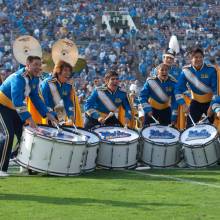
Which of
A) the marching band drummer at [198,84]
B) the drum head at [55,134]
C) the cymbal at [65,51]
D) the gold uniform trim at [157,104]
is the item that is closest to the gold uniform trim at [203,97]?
the marching band drummer at [198,84]

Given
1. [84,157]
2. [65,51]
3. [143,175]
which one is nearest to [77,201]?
[84,157]

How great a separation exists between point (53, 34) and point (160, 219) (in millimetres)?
26515

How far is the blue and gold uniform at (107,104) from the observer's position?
11727 millimetres

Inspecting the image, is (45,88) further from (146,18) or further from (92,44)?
(146,18)

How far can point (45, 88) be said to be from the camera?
1115cm

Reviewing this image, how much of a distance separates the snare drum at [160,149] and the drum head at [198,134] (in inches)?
5.4

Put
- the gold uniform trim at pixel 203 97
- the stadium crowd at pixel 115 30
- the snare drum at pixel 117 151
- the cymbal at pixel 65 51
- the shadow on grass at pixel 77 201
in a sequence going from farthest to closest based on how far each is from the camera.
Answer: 1. the stadium crowd at pixel 115 30
2. the cymbal at pixel 65 51
3. the gold uniform trim at pixel 203 97
4. the snare drum at pixel 117 151
5. the shadow on grass at pixel 77 201

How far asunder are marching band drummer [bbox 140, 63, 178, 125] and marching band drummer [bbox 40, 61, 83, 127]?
113 centimetres

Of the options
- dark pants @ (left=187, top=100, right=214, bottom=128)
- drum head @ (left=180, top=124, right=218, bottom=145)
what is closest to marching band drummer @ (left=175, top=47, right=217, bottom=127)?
dark pants @ (left=187, top=100, right=214, bottom=128)

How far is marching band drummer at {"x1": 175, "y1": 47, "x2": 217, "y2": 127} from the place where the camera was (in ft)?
A: 38.2

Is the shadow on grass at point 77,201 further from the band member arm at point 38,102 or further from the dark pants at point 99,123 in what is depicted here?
the dark pants at point 99,123

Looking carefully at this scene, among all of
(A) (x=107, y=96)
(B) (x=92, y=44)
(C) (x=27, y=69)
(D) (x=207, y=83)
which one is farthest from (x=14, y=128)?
(B) (x=92, y=44)

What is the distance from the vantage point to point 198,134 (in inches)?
424

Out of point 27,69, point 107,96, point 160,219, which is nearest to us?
point 160,219
